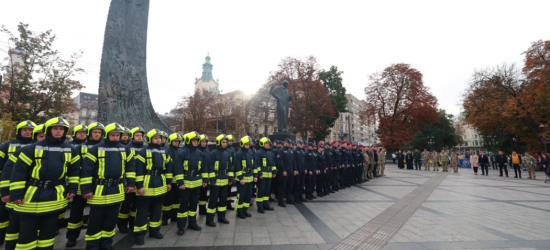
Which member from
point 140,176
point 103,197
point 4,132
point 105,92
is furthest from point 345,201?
point 4,132

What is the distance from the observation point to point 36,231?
10.4 ft

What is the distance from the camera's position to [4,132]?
1391 centimetres

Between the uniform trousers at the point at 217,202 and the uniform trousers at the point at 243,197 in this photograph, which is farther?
the uniform trousers at the point at 243,197

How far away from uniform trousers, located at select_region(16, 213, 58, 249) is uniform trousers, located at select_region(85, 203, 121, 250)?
0.45m

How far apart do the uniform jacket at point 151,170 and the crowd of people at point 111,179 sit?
2cm

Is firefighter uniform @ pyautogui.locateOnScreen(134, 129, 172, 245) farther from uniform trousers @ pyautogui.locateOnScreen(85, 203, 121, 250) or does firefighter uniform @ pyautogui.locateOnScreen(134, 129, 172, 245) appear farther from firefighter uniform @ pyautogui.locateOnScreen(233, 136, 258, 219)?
firefighter uniform @ pyautogui.locateOnScreen(233, 136, 258, 219)

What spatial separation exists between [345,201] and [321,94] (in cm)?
2265

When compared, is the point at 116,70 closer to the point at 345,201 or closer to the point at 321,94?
the point at 345,201

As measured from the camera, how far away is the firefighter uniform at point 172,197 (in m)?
5.18

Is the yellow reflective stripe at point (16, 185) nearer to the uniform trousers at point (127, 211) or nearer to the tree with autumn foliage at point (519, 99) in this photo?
the uniform trousers at point (127, 211)

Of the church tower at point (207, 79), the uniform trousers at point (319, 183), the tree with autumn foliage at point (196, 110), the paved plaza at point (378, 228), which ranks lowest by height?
the paved plaza at point (378, 228)

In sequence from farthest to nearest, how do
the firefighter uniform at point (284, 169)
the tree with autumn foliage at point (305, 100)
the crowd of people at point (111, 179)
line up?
the tree with autumn foliage at point (305, 100)
the firefighter uniform at point (284, 169)
the crowd of people at point (111, 179)

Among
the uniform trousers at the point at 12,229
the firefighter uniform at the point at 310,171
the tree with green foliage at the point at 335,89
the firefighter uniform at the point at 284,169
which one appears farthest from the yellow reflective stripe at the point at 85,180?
the tree with green foliage at the point at 335,89

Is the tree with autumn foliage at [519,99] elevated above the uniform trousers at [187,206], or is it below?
above
